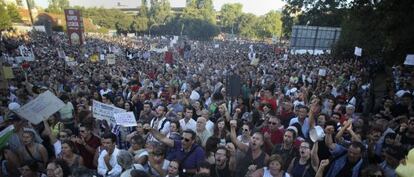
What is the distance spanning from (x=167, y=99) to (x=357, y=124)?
5.51 meters

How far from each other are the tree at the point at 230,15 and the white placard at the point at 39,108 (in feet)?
355

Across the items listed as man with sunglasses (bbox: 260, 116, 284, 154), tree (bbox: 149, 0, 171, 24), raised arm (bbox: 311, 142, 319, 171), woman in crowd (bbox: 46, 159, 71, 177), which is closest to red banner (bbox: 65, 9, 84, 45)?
man with sunglasses (bbox: 260, 116, 284, 154)

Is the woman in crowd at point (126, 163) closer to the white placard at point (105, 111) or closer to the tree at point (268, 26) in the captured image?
the white placard at point (105, 111)

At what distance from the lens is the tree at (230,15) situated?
11521 cm

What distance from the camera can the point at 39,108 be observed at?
20.0 feet

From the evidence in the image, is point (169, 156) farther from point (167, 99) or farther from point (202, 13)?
point (202, 13)

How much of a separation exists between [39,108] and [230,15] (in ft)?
376

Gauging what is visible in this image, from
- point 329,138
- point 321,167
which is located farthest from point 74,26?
point 321,167

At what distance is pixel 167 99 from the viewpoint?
1050 centimetres

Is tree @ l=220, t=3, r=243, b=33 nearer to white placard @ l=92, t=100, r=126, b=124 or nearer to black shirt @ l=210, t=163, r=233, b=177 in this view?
white placard @ l=92, t=100, r=126, b=124

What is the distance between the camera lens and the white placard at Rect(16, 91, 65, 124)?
19.4ft

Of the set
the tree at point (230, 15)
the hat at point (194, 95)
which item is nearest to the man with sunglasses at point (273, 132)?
the hat at point (194, 95)

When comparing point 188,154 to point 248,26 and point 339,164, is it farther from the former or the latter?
point 248,26

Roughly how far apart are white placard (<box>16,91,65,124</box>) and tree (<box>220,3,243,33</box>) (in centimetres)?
10832
